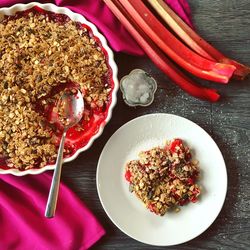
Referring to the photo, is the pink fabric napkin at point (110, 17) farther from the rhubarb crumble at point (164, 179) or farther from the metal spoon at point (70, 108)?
the rhubarb crumble at point (164, 179)

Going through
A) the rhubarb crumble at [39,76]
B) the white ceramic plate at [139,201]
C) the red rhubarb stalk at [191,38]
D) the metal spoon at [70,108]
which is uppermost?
the rhubarb crumble at [39,76]

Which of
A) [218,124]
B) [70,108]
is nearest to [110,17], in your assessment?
[70,108]

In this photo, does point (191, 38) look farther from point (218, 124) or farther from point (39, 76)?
point (39, 76)

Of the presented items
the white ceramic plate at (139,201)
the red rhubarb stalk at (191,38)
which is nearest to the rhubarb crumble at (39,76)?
the white ceramic plate at (139,201)

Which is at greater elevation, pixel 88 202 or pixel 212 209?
pixel 88 202

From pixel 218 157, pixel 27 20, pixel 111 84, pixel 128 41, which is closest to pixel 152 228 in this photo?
pixel 218 157

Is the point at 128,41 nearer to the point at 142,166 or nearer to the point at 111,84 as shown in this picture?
the point at 111,84
